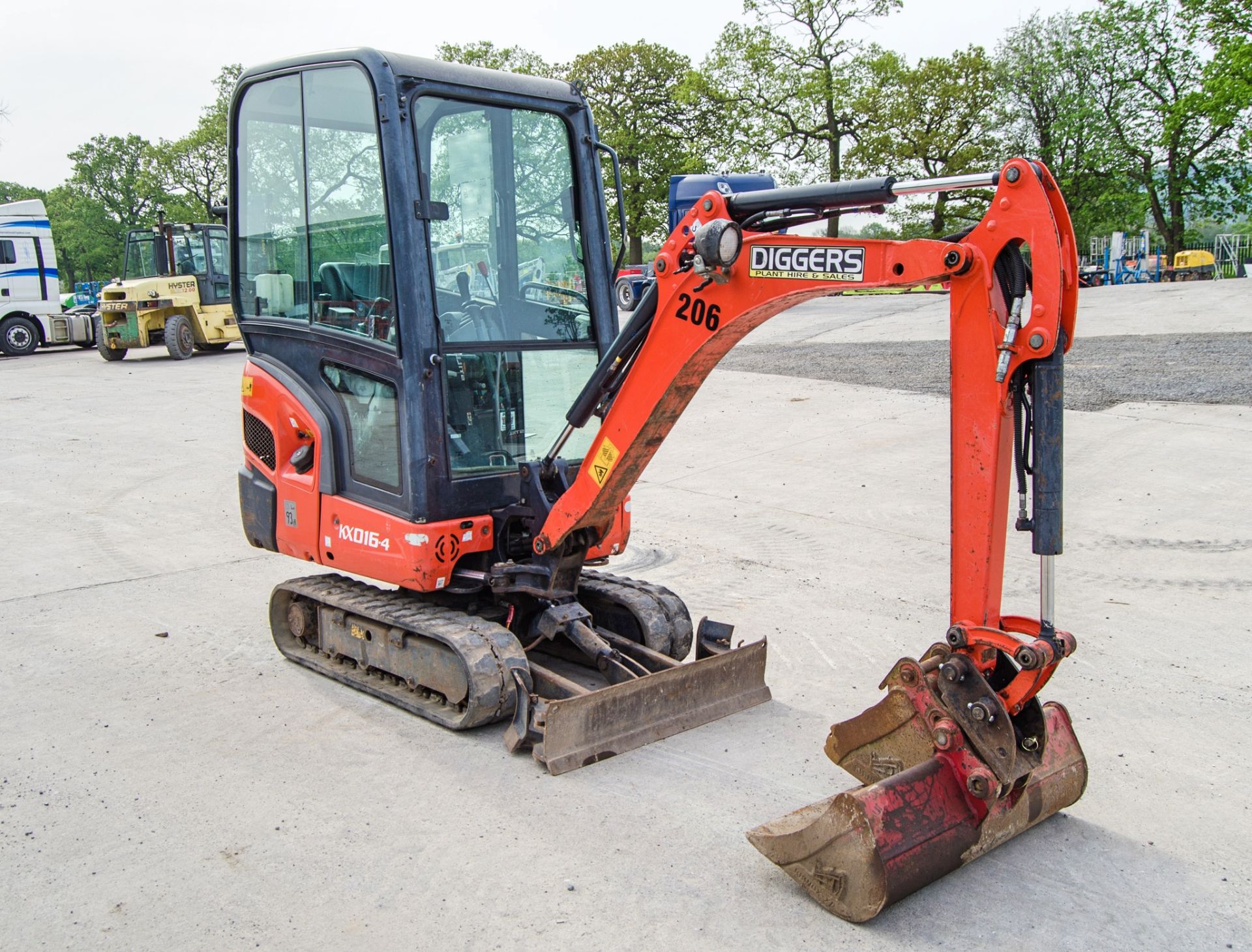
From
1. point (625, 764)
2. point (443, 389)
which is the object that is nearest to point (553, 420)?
point (443, 389)

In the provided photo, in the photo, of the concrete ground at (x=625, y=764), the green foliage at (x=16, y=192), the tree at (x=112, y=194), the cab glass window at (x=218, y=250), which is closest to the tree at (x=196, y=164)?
the tree at (x=112, y=194)

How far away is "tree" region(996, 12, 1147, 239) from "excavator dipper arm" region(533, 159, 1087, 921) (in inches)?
1738

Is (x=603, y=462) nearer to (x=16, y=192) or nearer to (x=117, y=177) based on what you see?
(x=117, y=177)

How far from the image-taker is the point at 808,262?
13.1 feet

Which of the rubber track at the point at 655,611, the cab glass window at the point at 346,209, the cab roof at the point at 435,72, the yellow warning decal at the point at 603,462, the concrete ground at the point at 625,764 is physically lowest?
the concrete ground at the point at 625,764

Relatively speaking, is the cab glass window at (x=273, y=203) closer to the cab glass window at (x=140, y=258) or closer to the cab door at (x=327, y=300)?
the cab door at (x=327, y=300)

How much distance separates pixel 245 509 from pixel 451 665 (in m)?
1.84

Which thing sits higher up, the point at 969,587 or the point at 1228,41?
the point at 1228,41

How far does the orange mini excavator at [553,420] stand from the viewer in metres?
3.61

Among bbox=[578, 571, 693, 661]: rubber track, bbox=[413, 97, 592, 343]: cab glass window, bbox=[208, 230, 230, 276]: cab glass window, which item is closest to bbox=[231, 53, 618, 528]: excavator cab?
bbox=[413, 97, 592, 343]: cab glass window

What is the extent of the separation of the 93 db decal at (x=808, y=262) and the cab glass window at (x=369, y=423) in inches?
76.1

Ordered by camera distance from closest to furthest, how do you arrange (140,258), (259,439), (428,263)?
(428,263) < (259,439) < (140,258)

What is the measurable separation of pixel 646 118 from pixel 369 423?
148 feet

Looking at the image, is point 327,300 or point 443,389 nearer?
point 443,389
